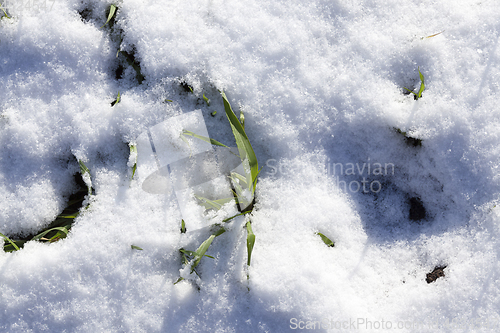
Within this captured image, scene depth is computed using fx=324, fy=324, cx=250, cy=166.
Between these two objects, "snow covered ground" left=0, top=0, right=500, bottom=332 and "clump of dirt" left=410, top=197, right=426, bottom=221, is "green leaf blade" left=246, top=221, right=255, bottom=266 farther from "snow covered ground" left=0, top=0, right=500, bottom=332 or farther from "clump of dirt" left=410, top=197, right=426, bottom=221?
"clump of dirt" left=410, top=197, right=426, bottom=221

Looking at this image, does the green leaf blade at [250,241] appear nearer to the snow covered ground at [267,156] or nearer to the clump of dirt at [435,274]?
the snow covered ground at [267,156]

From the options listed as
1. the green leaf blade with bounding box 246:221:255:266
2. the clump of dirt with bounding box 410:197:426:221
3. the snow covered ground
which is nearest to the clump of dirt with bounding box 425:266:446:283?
the snow covered ground

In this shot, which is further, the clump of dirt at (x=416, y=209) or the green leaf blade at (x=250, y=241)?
the clump of dirt at (x=416, y=209)

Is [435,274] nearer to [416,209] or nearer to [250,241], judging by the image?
[416,209]

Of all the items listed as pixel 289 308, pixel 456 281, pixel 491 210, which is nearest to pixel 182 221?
pixel 289 308

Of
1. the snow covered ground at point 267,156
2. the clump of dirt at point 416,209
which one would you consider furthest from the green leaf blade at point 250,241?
the clump of dirt at point 416,209

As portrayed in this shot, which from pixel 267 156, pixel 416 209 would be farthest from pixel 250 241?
pixel 416 209
